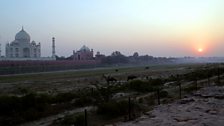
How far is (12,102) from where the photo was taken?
844 inches

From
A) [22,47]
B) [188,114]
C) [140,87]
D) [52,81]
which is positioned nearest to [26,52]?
[22,47]

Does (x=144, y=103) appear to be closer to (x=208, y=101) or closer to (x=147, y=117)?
(x=208, y=101)

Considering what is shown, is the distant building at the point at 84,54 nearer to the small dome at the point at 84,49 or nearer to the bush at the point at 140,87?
the small dome at the point at 84,49

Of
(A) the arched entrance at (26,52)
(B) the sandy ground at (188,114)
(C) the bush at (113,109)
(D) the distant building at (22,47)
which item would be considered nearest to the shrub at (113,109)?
(C) the bush at (113,109)

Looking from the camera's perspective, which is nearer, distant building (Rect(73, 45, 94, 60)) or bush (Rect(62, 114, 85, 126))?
bush (Rect(62, 114, 85, 126))

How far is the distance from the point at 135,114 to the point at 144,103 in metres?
4.13

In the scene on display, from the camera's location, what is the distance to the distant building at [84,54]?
16338 centimetres

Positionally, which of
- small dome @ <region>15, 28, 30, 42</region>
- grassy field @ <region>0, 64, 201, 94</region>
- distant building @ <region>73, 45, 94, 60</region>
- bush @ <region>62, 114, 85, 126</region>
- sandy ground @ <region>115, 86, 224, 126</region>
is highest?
small dome @ <region>15, 28, 30, 42</region>

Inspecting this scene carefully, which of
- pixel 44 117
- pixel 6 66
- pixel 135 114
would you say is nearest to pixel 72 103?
pixel 44 117

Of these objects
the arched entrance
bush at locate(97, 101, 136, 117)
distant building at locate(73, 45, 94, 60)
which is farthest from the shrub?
distant building at locate(73, 45, 94, 60)

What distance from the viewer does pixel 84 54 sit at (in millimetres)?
164375

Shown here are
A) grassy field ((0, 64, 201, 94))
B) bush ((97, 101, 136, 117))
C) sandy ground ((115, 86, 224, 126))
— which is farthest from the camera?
grassy field ((0, 64, 201, 94))

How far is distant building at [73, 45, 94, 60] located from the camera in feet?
536

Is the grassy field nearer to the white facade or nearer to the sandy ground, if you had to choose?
the sandy ground
